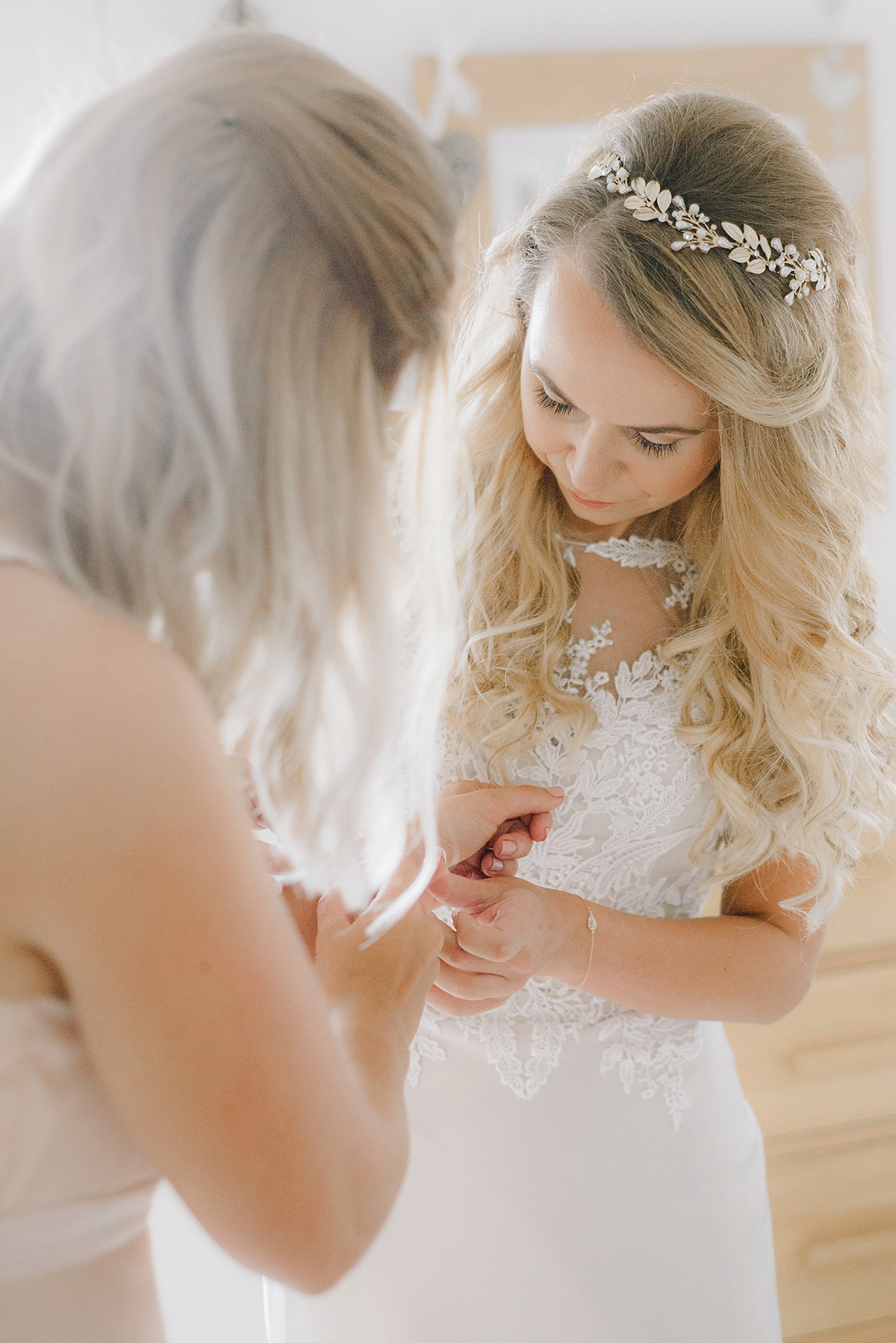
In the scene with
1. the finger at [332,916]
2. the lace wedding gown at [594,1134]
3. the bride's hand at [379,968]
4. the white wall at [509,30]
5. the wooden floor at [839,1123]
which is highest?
the white wall at [509,30]

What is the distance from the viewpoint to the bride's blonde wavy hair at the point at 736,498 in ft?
2.98

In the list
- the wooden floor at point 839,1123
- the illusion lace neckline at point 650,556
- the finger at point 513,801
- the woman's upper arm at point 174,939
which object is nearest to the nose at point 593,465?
the illusion lace neckline at point 650,556

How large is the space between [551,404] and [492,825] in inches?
16.0

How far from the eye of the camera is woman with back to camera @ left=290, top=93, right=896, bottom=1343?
3.01ft

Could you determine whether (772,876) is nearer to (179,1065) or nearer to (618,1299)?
(618,1299)

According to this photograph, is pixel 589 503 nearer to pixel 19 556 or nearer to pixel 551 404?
pixel 551 404

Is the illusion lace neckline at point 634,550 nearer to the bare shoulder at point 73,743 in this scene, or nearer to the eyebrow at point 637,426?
the eyebrow at point 637,426

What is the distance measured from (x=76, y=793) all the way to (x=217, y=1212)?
0.21 m

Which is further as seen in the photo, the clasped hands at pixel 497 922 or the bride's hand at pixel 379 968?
the clasped hands at pixel 497 922

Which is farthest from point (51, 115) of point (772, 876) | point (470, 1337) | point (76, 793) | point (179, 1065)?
point (470, 1337)

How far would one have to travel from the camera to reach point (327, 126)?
0.47 metres

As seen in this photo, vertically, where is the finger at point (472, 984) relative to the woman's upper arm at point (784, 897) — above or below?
above

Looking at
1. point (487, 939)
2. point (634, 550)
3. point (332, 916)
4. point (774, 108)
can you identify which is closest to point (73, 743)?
point (332, 916)

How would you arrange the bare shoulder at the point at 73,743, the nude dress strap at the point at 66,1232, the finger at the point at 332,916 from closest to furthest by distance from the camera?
the bare shoulder at the point at 73,743, the nude dress strap at the point at 66,1232, the finger at the point at 332,916
